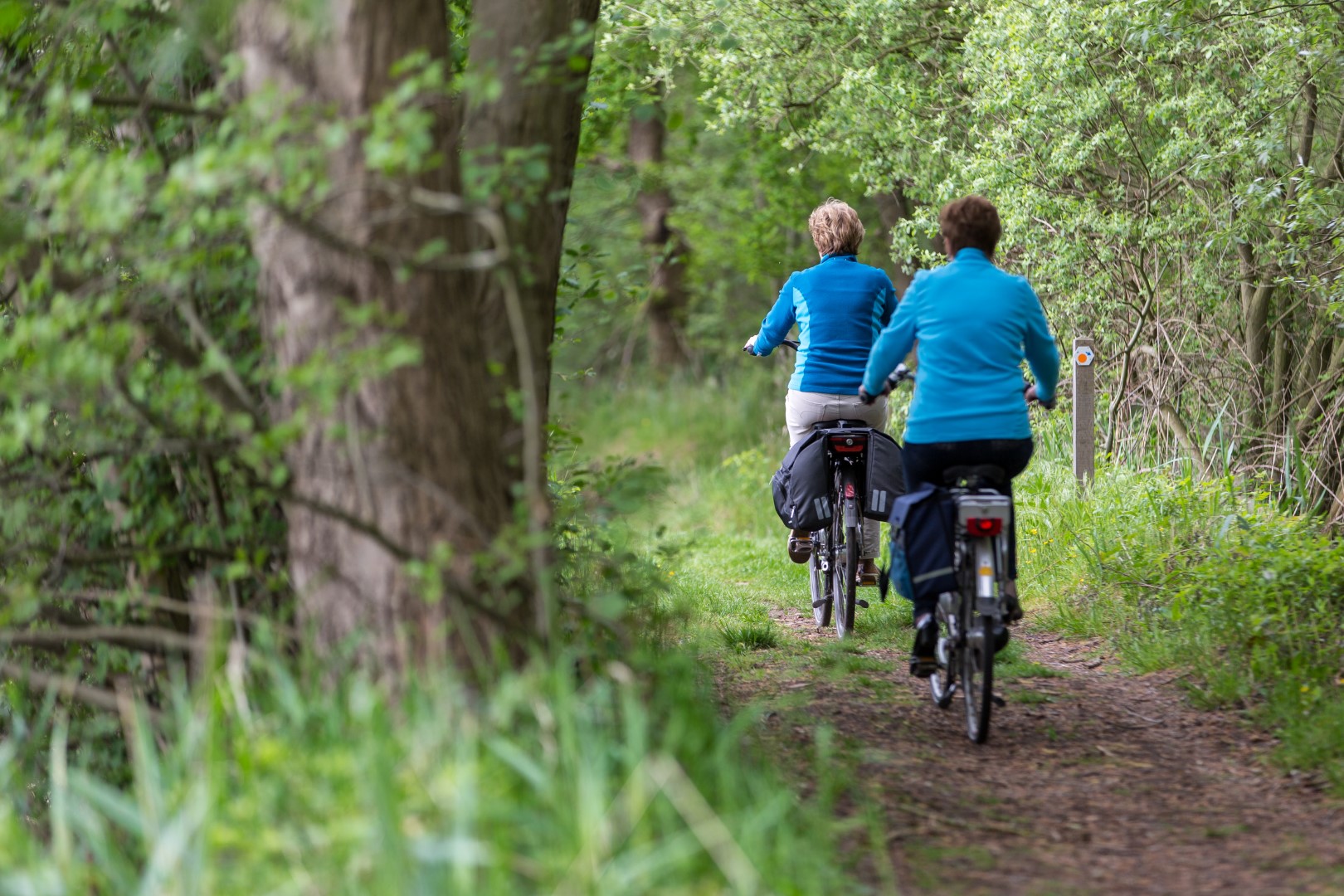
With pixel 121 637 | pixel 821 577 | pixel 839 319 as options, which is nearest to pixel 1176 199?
pixel 839 319

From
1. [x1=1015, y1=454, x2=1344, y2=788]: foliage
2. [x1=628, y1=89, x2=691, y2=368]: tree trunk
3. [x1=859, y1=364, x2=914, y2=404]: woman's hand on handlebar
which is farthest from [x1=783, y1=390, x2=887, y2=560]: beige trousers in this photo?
[x1=628, y1=89, x2=691, y2=368]: tree trunk

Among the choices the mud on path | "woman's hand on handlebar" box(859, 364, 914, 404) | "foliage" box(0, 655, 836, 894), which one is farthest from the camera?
"woman's hand on handlebar" box(859, 364, 914, 404)

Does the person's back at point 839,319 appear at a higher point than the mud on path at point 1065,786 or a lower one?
higher

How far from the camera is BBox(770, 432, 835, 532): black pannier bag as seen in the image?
745 centimetres

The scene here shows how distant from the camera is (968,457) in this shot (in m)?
5.42

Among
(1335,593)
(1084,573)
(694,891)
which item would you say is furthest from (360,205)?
(1084,573)

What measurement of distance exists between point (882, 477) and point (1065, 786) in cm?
254

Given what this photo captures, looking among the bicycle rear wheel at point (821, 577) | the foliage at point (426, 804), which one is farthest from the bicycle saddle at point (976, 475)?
the bicycle rear wheel at point (821, 577)

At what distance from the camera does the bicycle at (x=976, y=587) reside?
17.4 feet

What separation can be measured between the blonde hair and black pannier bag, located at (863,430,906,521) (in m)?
1.03

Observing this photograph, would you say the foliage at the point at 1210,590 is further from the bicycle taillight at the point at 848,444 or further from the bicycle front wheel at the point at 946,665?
the bicycle taillight at the point at 848,444

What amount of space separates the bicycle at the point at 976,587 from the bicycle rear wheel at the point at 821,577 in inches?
82.0

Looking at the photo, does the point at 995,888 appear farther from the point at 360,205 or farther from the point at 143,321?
the point at 143,321

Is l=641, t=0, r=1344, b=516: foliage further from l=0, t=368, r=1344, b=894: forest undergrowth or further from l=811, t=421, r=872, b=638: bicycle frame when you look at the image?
l=0, t=368, r=1344, b=894: forest undergrowth
